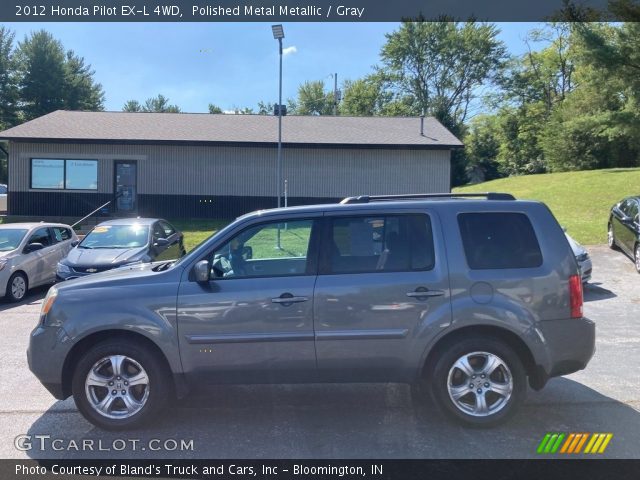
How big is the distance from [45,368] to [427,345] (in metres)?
3.14

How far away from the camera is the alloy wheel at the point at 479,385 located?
15.7 feet

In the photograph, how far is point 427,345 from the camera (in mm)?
4762

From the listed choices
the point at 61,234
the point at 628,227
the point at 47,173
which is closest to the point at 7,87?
the point at 47,173

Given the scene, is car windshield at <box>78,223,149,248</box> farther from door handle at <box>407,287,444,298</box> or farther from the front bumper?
door handle at <box>407,287,444,298</box>

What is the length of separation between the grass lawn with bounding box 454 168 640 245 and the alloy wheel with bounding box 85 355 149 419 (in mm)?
14931

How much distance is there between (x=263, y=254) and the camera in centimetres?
522

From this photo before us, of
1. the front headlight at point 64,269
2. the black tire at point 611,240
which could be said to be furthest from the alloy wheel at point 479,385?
the black tire at point 611,240

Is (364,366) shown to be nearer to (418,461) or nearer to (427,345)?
(427,345)

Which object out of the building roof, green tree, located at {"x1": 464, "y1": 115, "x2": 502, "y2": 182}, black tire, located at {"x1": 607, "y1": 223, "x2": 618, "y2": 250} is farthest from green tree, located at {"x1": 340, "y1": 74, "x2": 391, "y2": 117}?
black tire, located at {"x1": 607, "y1": 223, "x2": 618, "y2": 250}

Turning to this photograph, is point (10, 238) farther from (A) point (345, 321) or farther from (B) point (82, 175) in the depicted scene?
(B) point (82, 175)

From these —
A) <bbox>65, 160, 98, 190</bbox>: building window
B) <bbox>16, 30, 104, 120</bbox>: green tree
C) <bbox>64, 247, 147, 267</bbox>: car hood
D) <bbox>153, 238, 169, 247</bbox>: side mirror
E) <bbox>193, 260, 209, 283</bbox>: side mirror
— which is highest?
<bbox>16, 30, 104, 120</bbox>: green tree

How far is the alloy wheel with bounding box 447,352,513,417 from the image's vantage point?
4.79 m

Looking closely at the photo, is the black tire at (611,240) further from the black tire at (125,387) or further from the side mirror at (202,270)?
the black tire at (125,387)

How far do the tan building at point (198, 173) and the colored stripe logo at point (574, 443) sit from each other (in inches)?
771
